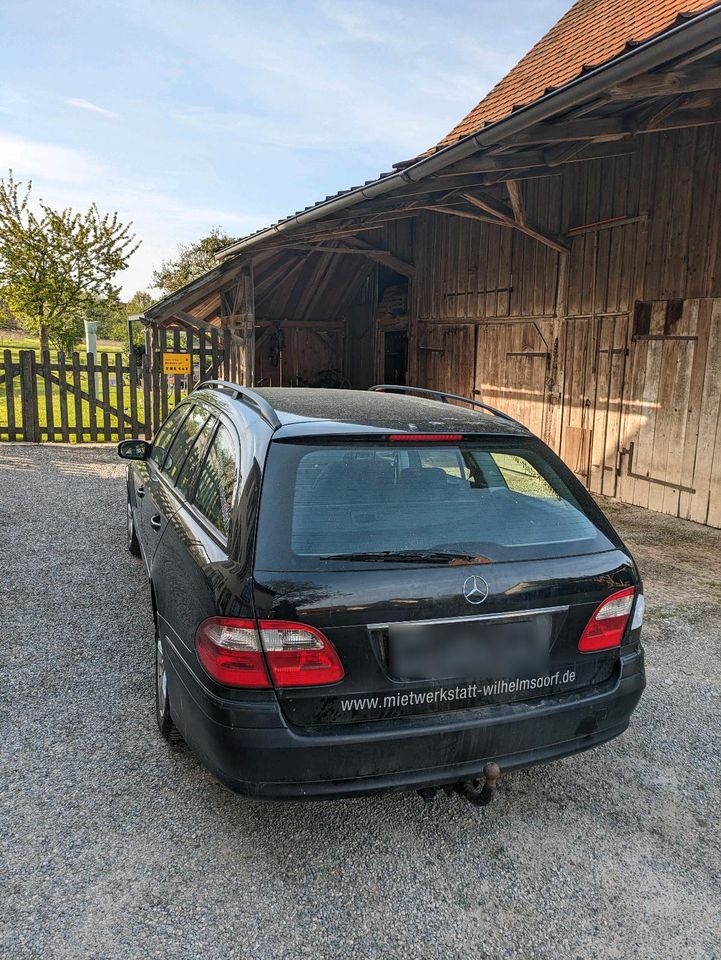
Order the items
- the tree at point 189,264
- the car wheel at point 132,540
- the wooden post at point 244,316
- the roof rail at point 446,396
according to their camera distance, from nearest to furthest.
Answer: the roof rail at point 446,396
the car wheel at point 132,540
the wooden post at point 244,316
the tree at point 189,264

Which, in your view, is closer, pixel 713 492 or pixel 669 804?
pixel 669 804

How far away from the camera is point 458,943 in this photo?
2.04 m

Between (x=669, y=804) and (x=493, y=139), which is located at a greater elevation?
(x=493, y=139)

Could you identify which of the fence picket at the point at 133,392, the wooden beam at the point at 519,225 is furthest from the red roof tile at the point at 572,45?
the fence picket at the point at 133,392

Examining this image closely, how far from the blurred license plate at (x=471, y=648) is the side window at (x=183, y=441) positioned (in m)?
1.87

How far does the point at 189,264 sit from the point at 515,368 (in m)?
32.4

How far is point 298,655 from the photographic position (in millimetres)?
2107

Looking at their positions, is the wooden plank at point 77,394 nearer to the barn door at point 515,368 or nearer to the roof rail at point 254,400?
the barn door at point 515,368

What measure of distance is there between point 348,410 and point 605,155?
5.44m

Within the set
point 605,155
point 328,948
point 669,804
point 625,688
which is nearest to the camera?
point 328,948

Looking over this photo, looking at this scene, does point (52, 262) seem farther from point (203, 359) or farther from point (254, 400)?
point (254, 400)

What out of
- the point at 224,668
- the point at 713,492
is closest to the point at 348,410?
the point at 224,668

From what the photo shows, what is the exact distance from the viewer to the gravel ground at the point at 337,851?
2051 millimetres

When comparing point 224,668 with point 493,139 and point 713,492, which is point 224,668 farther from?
point 713,492
